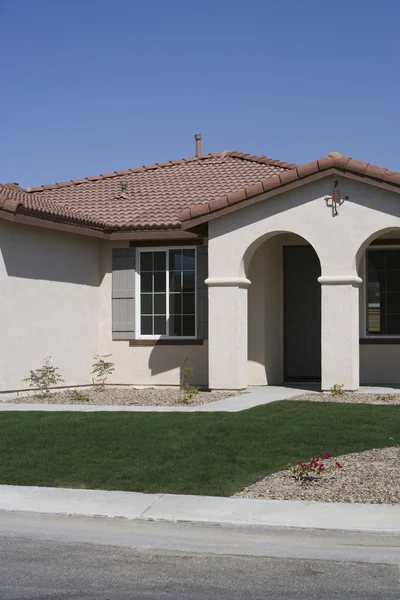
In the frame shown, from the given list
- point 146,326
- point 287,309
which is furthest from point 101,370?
point 287,309

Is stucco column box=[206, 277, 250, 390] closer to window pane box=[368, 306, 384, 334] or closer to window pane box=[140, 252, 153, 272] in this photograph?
window pane box=[140, 252, 153, 272]

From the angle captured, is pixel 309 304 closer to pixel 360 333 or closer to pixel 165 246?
pixel 360 333

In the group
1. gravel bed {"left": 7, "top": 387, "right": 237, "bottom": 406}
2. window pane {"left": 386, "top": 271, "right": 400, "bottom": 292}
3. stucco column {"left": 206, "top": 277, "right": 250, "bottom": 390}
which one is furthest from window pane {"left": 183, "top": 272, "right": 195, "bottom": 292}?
window pane {"left": 386, "top": 271, "right": 400, "bottom": 292}

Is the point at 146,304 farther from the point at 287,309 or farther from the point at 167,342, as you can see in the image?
the point at 287,309

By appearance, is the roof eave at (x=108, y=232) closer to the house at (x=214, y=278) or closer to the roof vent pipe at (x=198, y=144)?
the house at (x=214, y=278)

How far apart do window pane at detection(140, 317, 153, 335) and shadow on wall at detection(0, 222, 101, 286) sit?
1.20 meters

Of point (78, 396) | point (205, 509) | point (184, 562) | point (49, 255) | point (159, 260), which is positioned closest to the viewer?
point (184, 562)

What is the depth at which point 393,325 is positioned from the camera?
18.3m

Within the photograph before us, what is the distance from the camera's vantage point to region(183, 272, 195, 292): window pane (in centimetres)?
1841

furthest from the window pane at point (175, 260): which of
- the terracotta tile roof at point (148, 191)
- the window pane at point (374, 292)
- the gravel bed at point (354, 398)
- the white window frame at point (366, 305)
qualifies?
the gravel bed at point (354, 398)

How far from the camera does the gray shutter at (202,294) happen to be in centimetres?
1817

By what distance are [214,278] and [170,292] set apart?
1803mm

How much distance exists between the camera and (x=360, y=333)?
18.2 metres

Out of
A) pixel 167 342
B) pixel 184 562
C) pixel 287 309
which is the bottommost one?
pixel 184 562
